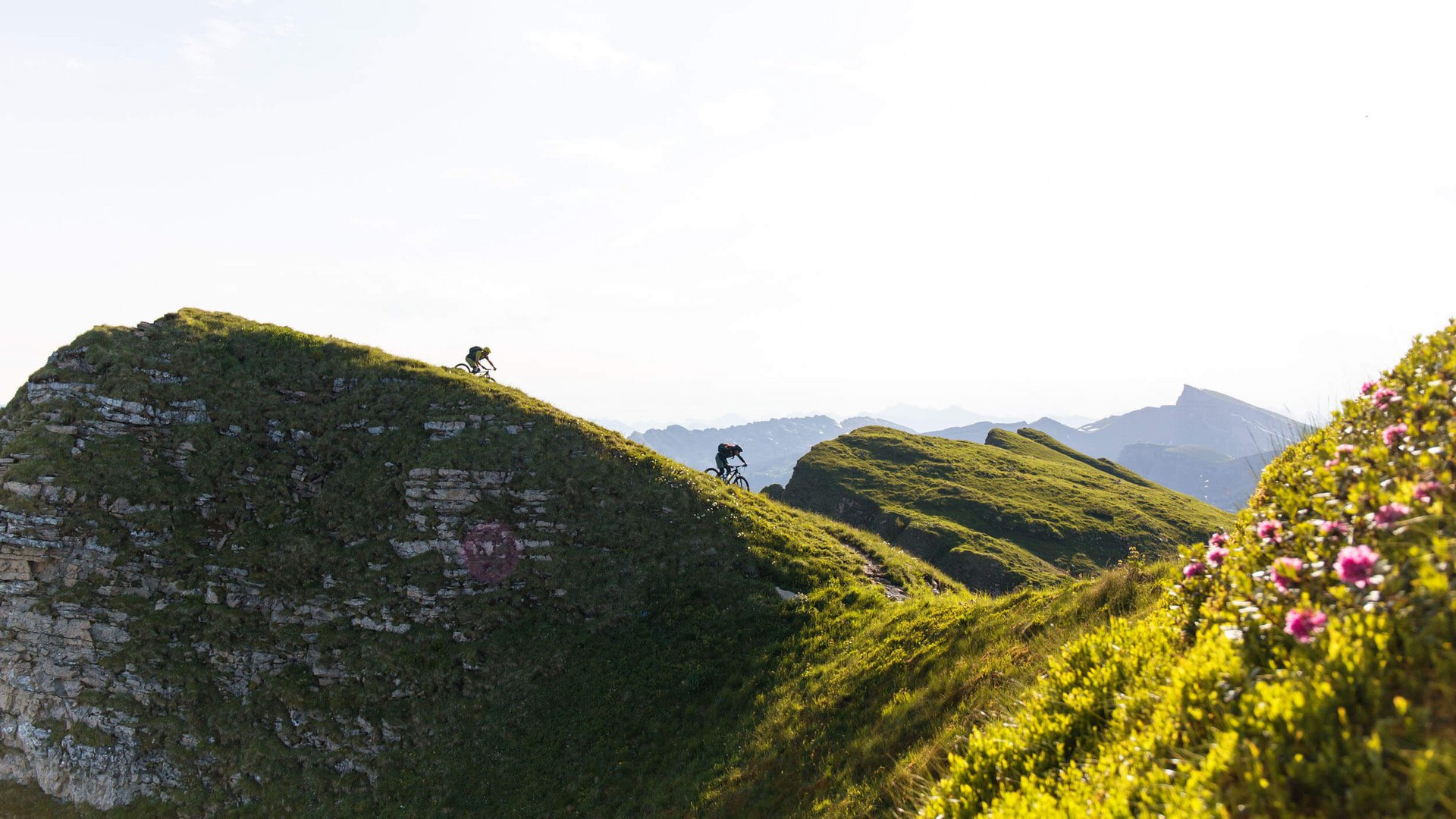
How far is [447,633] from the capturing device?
23203mm

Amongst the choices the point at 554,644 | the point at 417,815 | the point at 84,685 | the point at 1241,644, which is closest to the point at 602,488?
the point at 554,644

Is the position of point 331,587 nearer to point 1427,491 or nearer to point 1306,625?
point 1306,625

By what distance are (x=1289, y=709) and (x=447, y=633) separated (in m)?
25.4

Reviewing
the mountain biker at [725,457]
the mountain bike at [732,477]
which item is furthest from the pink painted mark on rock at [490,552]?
the mountain biker at [725,457]

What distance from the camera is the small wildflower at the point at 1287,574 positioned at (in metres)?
5.34

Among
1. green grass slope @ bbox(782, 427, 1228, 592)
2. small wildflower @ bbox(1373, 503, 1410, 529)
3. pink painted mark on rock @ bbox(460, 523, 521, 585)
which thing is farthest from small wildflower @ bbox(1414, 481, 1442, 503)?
green grass slope @ bbox(782, 427, 1228, 592)

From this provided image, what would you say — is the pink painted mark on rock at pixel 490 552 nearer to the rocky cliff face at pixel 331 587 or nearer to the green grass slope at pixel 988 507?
the rocky cliff face at pixel 331 587

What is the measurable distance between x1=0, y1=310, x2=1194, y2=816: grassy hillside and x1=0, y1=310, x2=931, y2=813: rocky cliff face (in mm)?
107

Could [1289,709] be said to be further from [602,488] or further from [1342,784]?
[602,488]

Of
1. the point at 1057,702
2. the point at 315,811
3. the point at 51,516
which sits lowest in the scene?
the point at 315,811

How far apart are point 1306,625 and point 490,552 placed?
25939 millimetres

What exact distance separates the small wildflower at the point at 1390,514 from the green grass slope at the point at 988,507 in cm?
3585

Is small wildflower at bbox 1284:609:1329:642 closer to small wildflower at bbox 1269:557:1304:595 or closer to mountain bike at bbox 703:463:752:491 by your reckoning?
small wildflower at bbox 1269:557:1304:595

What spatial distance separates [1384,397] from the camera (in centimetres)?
695
